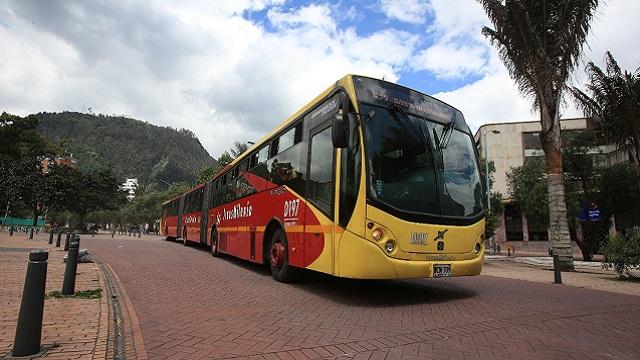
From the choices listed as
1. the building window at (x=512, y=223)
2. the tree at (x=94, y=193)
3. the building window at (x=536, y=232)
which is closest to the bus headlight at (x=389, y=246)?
the building window at (x=536, y=232)

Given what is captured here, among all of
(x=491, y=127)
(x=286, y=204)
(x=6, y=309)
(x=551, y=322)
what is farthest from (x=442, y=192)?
(x=491, y=127)

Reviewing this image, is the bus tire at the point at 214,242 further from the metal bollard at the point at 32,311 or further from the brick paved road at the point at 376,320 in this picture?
the metal bollard at the point at 32,311

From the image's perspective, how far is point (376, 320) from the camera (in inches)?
214

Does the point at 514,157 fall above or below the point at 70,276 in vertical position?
above

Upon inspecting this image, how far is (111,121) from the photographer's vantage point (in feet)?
627

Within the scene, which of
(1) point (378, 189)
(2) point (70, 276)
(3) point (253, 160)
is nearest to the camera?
(1) point (378, 189)

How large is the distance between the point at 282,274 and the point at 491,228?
45.2 ft

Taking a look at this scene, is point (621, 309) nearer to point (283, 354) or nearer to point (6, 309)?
point (283, 354)

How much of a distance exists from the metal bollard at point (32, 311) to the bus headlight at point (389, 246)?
163 inches

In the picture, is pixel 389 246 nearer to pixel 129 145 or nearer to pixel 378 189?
pixel 378 189

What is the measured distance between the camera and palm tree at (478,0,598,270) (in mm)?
14039

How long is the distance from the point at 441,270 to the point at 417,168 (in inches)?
63.6

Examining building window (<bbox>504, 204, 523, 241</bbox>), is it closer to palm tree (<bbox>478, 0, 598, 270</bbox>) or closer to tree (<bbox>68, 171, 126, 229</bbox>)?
palm tree (<bbox>478, 0, 598, 270</bbox>)

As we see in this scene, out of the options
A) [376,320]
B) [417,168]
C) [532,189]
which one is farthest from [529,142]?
[376,320]
